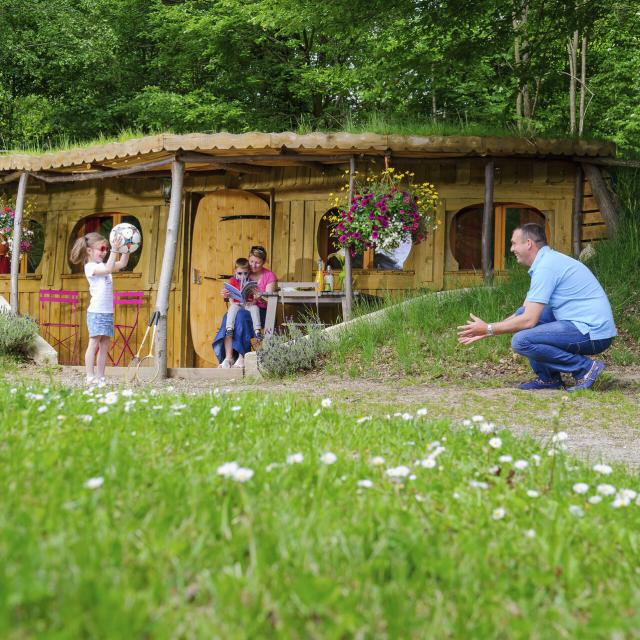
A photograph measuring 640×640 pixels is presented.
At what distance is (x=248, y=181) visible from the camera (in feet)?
41.4

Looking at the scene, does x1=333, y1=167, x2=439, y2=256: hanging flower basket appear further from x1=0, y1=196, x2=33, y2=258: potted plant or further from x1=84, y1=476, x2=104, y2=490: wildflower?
x1=84, y1=476, x2=104, y2=490: wildflower

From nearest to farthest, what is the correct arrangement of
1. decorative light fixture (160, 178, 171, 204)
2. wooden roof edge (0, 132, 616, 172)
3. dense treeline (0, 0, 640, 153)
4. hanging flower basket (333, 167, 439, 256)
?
wooden roof edge (0, 132, 616, 172) → hanging flower basket (333, 167, 439, 256) → decorative light fixture (160, 178, 171, 204) → dense treeline (0, 0, 640, 153)

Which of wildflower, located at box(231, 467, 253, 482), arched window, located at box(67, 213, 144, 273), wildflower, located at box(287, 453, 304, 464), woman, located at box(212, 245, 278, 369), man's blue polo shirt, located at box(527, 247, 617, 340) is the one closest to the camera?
wildflower, located at box(231, 467, 253, 482)

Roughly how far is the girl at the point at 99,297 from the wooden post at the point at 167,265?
171 cm

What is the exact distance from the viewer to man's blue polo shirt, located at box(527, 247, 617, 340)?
23.1ft

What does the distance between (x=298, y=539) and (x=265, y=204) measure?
10.9 m

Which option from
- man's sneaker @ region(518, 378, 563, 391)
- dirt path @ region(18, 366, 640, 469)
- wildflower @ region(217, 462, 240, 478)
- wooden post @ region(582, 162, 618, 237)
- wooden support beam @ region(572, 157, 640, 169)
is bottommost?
dirt path @ region(18, 366, 640, 469)

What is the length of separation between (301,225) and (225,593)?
1077 centimetres

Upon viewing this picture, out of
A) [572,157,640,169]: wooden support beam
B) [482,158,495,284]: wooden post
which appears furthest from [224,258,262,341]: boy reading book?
[572,157,640,169]: wooden support beam

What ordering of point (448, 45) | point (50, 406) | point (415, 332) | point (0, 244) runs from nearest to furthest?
point (50, 406) < point (415, 332) < point (448, 45) < point (0, 244)

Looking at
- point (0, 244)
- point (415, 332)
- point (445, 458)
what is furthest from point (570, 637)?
point (0, 244)

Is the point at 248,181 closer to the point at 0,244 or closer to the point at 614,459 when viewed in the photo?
the point at 0,244

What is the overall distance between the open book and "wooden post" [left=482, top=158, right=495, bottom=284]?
3.02 meters

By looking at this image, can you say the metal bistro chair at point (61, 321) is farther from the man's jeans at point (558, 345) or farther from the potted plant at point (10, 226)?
the man's jeans at point (558, 345)
